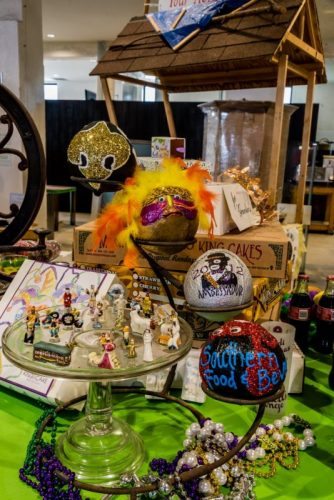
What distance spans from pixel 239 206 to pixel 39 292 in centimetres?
61

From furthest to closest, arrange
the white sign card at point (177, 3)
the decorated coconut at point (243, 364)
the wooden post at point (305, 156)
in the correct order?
the wooden post at point (305, 156) → the white sign card at point (177, 3) → the decorated coconut at point (243, 364)

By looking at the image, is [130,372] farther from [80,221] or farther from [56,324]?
[80,221]

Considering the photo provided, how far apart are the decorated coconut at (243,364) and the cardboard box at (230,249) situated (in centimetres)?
52

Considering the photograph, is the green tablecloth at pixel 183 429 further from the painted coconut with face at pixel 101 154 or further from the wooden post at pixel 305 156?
the wooden post at pixel 305 156

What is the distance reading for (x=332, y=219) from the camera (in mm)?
7281

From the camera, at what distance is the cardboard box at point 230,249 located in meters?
1.25

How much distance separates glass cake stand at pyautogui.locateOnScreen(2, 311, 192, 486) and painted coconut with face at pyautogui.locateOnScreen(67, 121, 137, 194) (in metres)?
0.38

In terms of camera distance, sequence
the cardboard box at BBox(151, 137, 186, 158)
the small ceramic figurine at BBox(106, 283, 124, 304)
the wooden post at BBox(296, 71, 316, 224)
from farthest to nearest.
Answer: the wooden post at BBox(296, 71, 316, 224)
the cardboard box at BBox(151, 137, 186, 158)
the small ceramic figurine at BBox(106, 283, 124, 304)

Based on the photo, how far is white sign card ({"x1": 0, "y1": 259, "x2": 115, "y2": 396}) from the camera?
108cm

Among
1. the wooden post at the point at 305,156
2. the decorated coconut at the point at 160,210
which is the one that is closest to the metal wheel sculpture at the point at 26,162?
the decorated coconut at the point at 160,210

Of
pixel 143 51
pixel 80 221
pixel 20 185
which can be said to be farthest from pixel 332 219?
pixel 143 51

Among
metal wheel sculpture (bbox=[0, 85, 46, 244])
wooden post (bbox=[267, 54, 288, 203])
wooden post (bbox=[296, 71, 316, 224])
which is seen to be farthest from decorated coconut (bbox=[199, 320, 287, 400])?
wooden post (bbox=[296, 71, 316, 224])

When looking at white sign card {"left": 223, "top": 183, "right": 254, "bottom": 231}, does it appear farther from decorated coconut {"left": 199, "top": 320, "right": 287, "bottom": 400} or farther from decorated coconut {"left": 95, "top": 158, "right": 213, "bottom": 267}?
decorated coconut {"left": 199, "top": 320, "right": 287, "bottom": 400}

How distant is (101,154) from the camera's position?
116 centimetres
